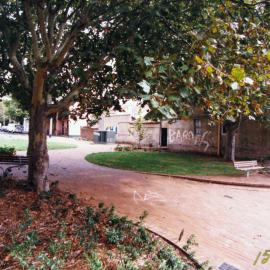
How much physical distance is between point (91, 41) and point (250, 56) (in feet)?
16.3

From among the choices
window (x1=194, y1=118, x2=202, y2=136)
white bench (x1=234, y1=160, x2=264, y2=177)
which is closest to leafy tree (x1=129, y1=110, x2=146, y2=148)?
window (x1=194, y1=118, x2=202, y2=136)

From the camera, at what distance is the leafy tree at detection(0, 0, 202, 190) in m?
6.30

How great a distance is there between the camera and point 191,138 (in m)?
24.4

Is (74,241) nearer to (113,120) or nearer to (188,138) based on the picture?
(188,138)

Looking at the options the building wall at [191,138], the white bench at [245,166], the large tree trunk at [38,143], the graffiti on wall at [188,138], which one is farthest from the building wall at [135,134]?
the large tree trunk at [38,143]

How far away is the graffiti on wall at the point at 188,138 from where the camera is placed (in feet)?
75.7

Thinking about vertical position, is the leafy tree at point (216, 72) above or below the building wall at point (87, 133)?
above

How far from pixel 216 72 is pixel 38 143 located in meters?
5.36

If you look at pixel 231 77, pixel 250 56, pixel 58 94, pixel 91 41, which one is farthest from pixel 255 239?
pixel 58 94

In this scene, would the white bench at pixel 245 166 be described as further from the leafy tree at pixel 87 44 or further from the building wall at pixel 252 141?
the leafy tree at pixel 87 44

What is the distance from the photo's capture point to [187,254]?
4.92 meters

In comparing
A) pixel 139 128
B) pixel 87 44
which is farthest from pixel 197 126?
pixel 87 44

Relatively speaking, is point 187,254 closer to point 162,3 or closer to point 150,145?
point 162,3

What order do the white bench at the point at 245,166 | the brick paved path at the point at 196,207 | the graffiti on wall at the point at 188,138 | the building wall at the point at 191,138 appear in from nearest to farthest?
the brick paved path at the point at 196,207, the white bench at the point at 245,166, the building wall at the point at 191,138, the graffiti on wall at the point at 188,138
